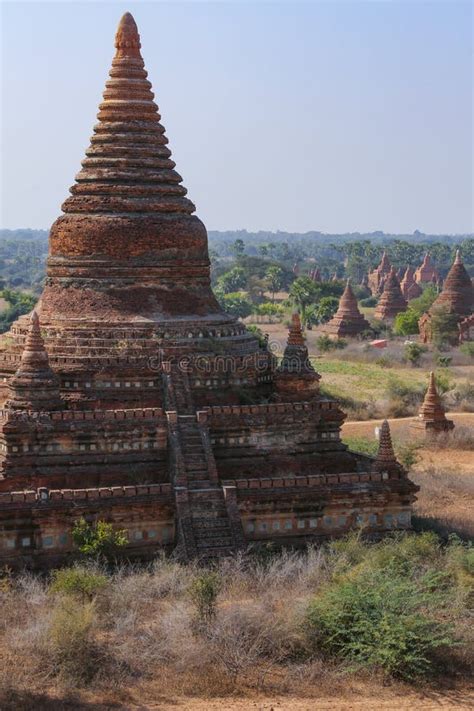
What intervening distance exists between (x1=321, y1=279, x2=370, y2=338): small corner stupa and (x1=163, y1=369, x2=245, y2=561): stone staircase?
48350mm

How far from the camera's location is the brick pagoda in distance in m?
20.3

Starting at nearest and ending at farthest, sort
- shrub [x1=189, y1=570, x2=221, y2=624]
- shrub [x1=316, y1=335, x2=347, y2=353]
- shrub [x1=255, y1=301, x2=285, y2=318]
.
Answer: shrub [x1=189, y1=570, x2=221, y2=624], shrub [x1=316, y1=335, x2=347, y2=353], shrub [x1=255, y1=301, x2=285, y2=318]

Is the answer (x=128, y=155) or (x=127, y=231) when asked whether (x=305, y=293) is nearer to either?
(x=128, y=155)

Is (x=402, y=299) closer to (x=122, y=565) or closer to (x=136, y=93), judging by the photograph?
(x=136, y=93)

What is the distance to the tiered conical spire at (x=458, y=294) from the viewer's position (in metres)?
68.1

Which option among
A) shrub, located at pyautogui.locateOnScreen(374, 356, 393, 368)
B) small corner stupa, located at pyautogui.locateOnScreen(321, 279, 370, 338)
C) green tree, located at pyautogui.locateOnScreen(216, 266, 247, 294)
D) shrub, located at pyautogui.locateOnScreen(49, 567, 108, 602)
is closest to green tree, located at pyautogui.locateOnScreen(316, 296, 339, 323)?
small corner stupa, located at pyautogui.locateOnScreen(321, 279, 370, 338)

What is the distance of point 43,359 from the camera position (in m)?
21.9

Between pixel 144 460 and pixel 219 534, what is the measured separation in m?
2.53

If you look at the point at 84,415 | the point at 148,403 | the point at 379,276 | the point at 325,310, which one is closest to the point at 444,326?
the point at 325,310

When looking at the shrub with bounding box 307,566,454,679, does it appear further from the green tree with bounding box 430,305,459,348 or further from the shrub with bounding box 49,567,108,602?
the green tree with bounding box 430,305,459,348

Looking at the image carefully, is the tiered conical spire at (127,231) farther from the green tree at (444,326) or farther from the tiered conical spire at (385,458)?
the green tree at (444,326)

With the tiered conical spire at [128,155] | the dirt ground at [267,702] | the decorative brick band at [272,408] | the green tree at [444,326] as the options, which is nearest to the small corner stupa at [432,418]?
the decorative brick band at [272,408]

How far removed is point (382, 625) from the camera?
15.9m

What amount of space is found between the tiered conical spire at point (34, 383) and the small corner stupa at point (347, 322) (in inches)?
1937
